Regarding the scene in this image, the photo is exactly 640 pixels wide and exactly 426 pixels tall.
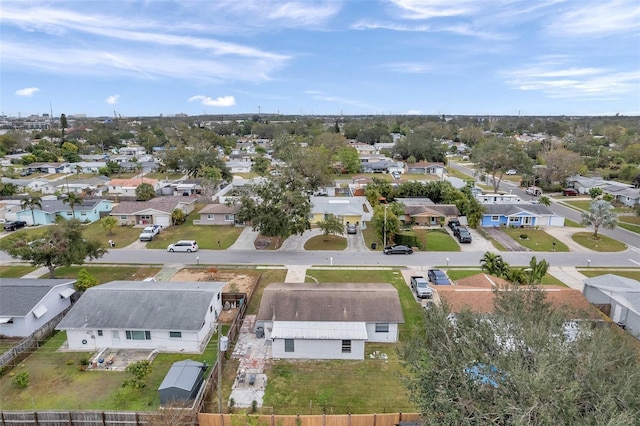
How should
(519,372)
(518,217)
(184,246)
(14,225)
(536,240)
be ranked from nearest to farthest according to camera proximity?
1. (519,372)
2. (184,246)
3. (536,240)
4. (14,225)
5. (518,217)

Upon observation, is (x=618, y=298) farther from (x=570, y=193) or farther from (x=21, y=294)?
(x=570, y=193)

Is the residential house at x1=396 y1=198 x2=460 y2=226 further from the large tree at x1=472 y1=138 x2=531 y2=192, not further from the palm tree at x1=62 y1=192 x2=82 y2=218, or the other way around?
the palm tree at x1=62 y1=192 x2=82 y2=218

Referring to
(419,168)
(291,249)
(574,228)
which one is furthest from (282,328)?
(419,168)

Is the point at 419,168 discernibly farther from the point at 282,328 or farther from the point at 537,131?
the point at 537,131

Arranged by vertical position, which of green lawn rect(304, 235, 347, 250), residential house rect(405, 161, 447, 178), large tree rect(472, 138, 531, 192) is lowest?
green lawn rect(304, 235, 347, 250)

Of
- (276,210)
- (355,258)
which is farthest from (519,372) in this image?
(276,210)

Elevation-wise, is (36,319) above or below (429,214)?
below

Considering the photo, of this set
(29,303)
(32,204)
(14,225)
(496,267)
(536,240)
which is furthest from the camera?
(14,225)

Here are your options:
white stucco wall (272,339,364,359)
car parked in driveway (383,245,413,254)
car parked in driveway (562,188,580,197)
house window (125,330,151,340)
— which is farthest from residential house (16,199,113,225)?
car parked in driveway (562,188,580,197)

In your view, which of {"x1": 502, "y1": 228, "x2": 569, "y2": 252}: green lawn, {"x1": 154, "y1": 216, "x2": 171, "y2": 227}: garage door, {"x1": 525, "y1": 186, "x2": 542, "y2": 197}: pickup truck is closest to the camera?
{"x1": 502, "y1": 228, "x2": 569, "y2": 252}: green lawn
